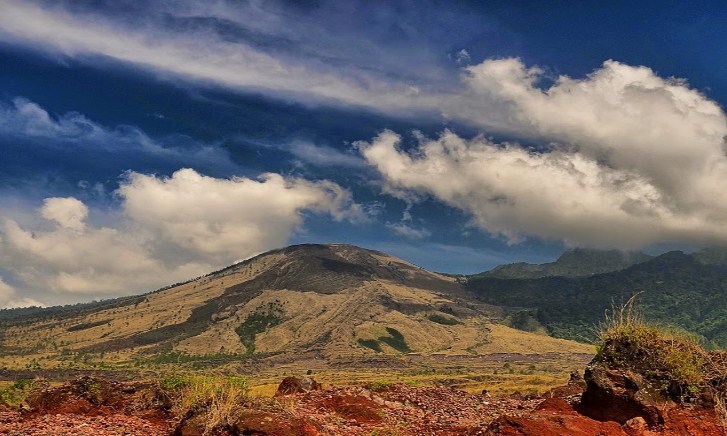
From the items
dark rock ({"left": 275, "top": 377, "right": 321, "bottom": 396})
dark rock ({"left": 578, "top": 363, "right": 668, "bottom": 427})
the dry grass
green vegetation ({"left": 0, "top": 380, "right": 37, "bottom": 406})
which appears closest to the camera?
dark rock ({"left": 578, "top": 363, "right": 668, "bottom": 427})

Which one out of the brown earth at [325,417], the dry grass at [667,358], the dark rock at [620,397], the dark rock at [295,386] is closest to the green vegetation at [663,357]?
the dry grass at [667,358]

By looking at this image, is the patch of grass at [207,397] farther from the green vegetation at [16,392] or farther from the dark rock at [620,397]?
the dark rock at [620,397]

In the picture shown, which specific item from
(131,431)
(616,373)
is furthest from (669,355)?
(131,431)

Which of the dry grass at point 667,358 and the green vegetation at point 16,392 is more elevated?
the dry grass at point 667,358

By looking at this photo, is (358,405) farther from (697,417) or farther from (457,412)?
(697,417)

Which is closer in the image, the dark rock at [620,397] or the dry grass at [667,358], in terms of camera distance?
the dark rock at [620,397]

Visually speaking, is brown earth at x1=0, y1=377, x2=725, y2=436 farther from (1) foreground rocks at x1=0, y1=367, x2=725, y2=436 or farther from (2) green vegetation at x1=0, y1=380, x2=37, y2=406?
(2) green vegetation at x1=0, y1=380, x2=37, y2=406

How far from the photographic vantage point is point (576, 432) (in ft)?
43.5

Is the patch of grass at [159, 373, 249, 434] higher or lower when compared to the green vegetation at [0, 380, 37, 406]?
higher

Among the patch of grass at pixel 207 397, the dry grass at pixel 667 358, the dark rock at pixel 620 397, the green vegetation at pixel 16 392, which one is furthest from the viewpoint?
the green vegetation at pixel 16 392

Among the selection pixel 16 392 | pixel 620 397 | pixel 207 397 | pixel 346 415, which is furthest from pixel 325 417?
pixel 16 392

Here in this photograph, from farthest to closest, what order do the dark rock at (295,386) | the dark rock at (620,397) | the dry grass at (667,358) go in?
1. the dark rock at (295,386)
2. the dry grass at (667,358)
3. the dark rock at (620,397)

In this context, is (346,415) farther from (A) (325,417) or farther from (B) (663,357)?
(B) (663,357)

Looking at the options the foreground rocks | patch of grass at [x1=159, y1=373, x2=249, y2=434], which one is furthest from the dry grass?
patch of grass at [x1=159, y1=373, x2=249, y2=434]
